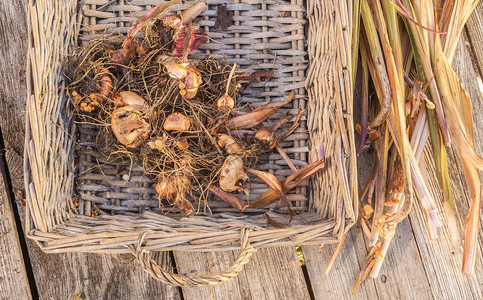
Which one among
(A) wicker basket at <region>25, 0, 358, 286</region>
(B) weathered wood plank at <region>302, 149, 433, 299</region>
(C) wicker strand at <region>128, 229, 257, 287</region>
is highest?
(A) wicker basket at <region>25, 0, 358, 286</region>

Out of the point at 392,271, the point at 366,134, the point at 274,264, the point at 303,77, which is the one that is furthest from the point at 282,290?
the point at 303,77

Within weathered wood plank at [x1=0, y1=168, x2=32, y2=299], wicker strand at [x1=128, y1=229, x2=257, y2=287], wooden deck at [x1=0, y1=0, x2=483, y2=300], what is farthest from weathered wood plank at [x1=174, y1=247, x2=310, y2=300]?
weathered wood plank at [x1=0, y1=168, x2=32, y2=299]

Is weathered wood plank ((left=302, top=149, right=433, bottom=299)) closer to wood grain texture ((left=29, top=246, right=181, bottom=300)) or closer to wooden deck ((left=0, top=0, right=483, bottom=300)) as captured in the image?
wooden deck ((left=0, top=0, right=483, bottom=300))

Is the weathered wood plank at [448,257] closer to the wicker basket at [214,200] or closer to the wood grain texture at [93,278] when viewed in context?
the wicker basket at [214,200]

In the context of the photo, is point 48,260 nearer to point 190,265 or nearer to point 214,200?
point 190,265

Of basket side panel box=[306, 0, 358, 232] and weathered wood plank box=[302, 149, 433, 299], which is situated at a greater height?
basket side panel box=[306, 0, 358, 232]

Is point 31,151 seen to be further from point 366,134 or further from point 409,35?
point 409,35
